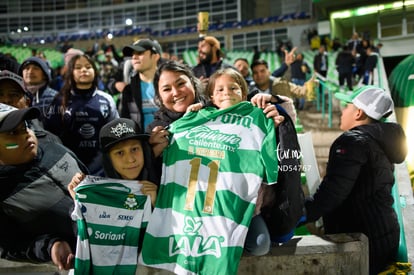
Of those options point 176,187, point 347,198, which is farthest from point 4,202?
point 347,198

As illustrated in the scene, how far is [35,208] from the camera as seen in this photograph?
196cm

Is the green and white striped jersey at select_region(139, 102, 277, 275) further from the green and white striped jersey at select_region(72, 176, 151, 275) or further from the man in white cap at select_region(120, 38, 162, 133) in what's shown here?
the man in white cap at select_region(120, 38, 162, 133)

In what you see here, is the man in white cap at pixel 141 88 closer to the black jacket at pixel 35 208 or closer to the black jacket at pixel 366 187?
the black jacket at pixel 35 208

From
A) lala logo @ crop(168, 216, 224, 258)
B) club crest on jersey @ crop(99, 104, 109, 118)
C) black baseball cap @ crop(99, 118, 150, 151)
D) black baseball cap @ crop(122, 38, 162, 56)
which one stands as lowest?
lala logo @ crop(168, 216, 224, 258)

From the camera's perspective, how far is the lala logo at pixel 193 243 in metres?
1.92

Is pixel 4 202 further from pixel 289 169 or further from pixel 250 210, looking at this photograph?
pixel 289 169

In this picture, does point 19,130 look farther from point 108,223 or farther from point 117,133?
point 108,223

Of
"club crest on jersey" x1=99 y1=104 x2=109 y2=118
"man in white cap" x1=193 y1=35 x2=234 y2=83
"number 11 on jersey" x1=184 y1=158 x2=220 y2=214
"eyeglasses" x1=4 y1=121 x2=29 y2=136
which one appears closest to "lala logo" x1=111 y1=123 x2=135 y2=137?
"number 11 on jersey" x1=184 y1=158 x2=220 y2=214

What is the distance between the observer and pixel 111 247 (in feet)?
6.53

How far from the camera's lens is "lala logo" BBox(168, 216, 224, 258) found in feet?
6.29

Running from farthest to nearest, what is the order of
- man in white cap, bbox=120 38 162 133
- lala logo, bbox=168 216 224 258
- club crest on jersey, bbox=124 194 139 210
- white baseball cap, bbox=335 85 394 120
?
man in white cap, bbox=120 38 162 133
white baseball cap, bbox=335 85 394 120
club crest on jersey, bbox=124 194 139 210
lala logo, bbox=168 216 224 258

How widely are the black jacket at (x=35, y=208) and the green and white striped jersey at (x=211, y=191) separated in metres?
0.47

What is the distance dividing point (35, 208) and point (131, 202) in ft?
1.55

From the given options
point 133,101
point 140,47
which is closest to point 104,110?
point 133,101
